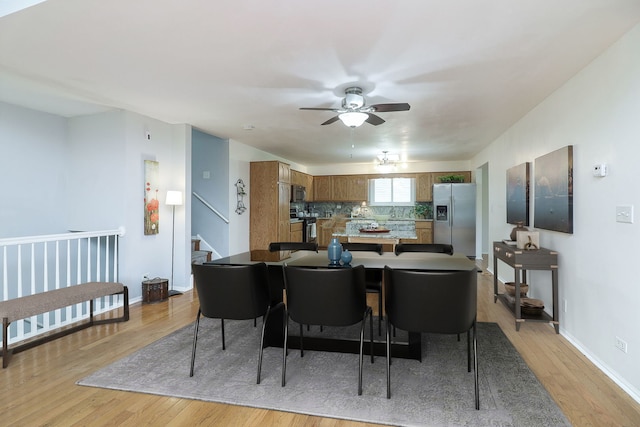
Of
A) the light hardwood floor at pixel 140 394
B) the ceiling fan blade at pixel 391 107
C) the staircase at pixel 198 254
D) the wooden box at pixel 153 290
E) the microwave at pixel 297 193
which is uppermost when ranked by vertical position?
the ceiling fan blade at pixel 391 107

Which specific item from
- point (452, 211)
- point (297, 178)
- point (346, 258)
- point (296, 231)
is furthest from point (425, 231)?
point (346, 258)

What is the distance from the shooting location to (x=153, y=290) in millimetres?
4340

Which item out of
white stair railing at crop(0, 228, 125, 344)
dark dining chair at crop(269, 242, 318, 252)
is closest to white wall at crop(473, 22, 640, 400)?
dark dining chair at crop(269, 242, 318, 252)

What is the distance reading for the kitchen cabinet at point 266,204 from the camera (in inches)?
257

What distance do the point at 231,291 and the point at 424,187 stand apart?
23.5ft

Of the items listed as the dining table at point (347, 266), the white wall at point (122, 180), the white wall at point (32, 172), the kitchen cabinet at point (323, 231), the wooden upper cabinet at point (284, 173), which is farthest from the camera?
the kitchen cabinet at point (323, 231)

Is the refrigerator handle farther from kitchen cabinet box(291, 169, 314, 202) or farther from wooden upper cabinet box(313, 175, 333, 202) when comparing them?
kitchen cabinet box(291, 169, 314, 202)

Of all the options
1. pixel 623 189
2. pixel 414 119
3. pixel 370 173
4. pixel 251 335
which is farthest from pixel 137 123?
pixel 370 173

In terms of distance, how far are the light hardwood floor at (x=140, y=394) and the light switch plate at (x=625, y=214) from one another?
116 cm

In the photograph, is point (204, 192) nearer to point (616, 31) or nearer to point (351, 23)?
point (351, 23)

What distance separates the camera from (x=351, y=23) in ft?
7.01

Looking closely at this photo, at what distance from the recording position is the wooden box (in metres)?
4.32

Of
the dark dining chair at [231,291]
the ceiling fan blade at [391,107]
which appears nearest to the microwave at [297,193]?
the ceiling fan blade at [391,107]

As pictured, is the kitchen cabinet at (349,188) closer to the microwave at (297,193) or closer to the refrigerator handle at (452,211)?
the microwave at (297,193)
